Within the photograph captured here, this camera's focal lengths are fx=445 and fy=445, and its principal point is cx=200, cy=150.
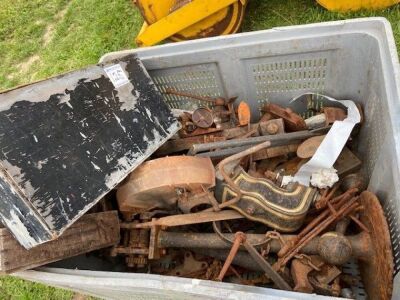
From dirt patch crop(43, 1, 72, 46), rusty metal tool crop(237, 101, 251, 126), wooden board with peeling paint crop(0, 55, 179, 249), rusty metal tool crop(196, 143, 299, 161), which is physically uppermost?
dirt patch crop(43, 1, 72, 46)

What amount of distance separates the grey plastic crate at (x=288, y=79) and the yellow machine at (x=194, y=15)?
0.68m

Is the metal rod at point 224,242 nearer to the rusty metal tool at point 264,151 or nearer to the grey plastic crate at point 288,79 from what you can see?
the grey plastic crate at point 288,79

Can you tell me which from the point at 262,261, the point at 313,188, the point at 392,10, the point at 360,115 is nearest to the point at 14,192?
the point at 262,261

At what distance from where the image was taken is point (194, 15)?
8.36 ft

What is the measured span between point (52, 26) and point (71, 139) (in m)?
2.38

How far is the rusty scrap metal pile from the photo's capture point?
1537 mm

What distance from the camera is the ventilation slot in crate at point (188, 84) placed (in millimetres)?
1982

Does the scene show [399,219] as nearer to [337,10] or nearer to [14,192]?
[14,192]

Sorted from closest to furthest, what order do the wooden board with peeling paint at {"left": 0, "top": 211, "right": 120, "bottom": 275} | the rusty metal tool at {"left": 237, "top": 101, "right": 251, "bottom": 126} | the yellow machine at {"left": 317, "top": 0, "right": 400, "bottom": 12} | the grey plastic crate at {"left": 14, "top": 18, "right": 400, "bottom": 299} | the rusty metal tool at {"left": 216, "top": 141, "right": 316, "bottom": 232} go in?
the grey plastic crate at {"left": 14, "top": 18, "right": 400, "bottom": 299} < the wooden board with peeling paint at {"left": 0, "top": 211, "right": 120, "bottom": 275} < the rusty metal tool at {"left": 216, "top": 141, "right": 316, "bottom": 232} < the rusty metal tool at {"left": 237, "top": 101, "right": 251, "bottom": 126} < the yellow machine at {"left": 317, "top": 0, "right": 400, "bottom": 12}

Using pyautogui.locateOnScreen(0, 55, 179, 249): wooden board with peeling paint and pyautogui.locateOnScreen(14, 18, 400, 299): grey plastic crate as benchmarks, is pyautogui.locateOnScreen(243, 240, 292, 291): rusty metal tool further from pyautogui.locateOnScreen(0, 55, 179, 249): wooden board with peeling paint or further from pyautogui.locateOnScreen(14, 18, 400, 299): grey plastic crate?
pyautogui.locateOnScreen(0, 55, 179, 249): wooden board with peeling paint

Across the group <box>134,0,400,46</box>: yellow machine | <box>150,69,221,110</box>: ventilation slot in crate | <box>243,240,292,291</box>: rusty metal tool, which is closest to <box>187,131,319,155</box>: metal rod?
<box>150,69,221,110</box>: ventilation slot in crate

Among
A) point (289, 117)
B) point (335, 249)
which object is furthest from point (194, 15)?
point (335, 249)

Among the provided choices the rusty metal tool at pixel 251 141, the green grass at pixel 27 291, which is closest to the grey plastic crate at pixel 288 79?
the rusty metal tool at pixel 251 141

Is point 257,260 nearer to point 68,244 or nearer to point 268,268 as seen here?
point 268,268
